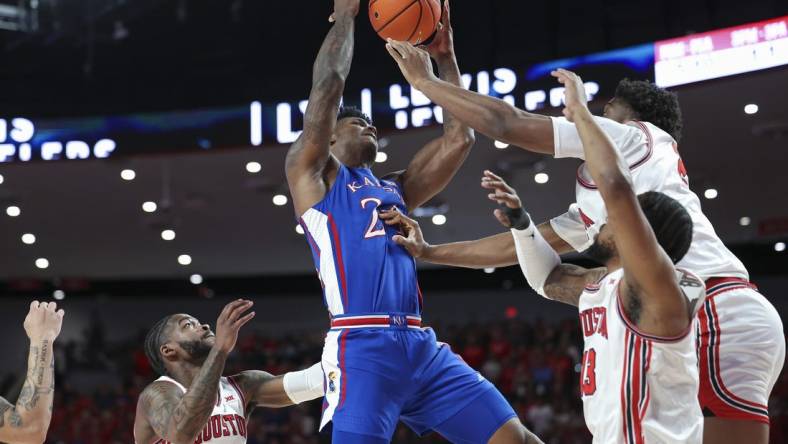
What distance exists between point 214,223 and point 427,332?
41.1 ft

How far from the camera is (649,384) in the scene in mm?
2953

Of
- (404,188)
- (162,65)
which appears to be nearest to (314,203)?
(404,188)

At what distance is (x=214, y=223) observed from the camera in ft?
54.2

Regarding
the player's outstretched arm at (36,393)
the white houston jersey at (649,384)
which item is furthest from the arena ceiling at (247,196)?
the player's outstretched arm at (36,393)

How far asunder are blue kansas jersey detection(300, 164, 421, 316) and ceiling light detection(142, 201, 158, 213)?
1128 cm

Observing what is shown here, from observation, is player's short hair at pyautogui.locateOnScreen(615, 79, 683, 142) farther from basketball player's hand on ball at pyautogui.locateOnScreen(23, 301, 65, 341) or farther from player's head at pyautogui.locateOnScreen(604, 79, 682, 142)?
basketball player's hand on ball at pyautogui.locateOnScreen(23, 301, 65, 341)

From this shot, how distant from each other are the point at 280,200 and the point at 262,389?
10.1 metres

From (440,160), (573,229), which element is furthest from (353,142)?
(573,229)

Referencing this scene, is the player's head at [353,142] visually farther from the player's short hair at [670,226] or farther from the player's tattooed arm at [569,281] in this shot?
the player's short hair at [670,226]

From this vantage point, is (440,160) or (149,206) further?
(149,206)

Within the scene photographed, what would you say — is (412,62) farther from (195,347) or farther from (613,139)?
(195,347)

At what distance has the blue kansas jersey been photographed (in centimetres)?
427

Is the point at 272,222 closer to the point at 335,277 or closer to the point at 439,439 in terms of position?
the point at 439,439

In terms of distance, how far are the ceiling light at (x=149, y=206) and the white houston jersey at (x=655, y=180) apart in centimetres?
1219
